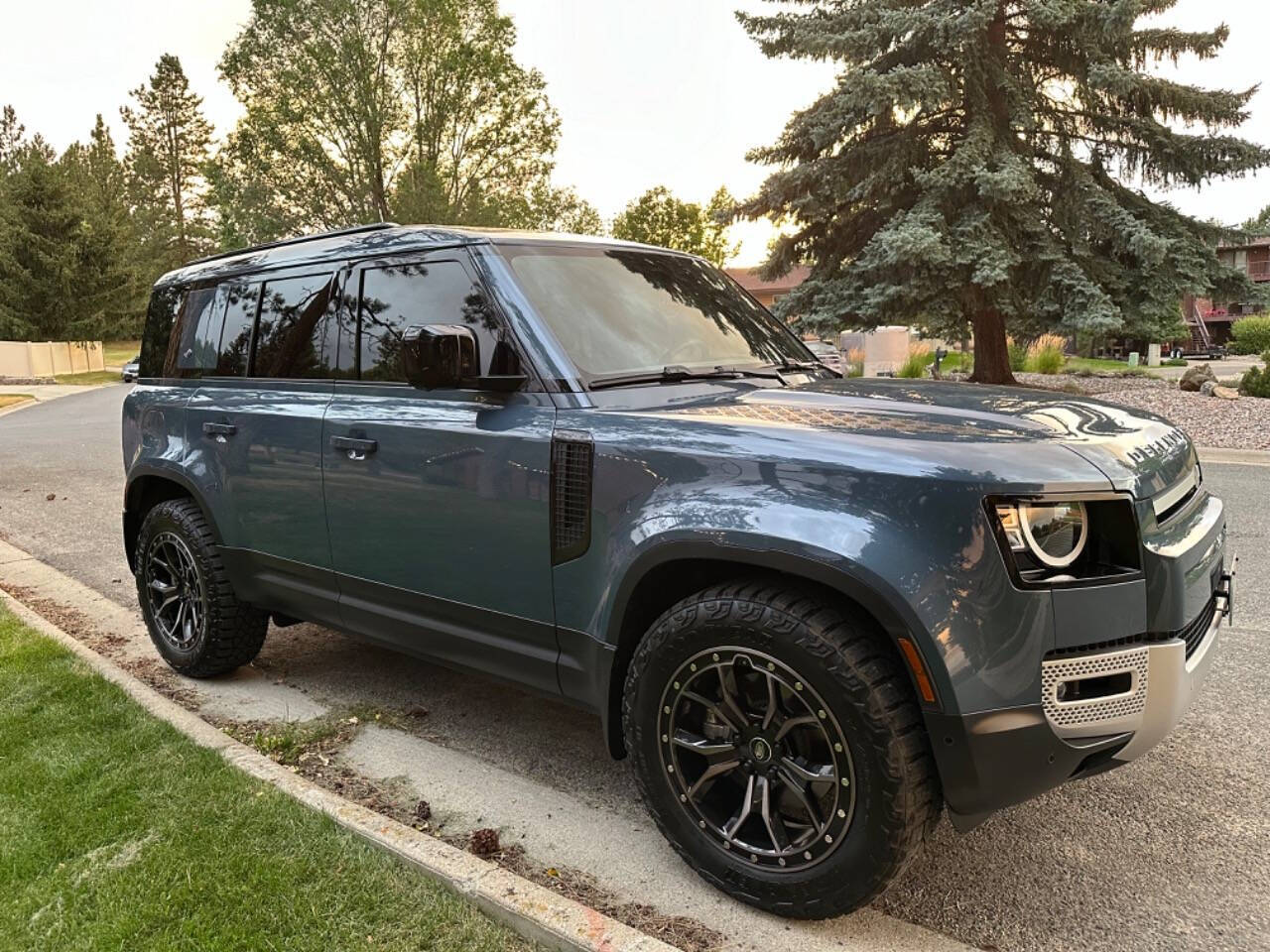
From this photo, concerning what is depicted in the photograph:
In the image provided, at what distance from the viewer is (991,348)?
1547 cm

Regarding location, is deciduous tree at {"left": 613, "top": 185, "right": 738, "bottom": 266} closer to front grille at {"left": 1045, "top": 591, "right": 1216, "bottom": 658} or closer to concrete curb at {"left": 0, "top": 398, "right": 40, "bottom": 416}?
concrete curb at {"left": 0, "top": 398, "right": 40, "bottom": 416}

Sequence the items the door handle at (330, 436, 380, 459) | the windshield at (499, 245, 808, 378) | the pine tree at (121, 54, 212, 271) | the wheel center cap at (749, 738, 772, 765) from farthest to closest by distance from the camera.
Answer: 1. the pine tree at (121, 54, 212, 271)
2. the door handle at (330, 436, 380, 459)
3. the windshield at (499, 245, 808, 378)
4. the wheel center cap at (749, 738, 772, 765)

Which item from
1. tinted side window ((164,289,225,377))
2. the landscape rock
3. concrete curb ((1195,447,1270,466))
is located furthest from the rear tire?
the landscape rock

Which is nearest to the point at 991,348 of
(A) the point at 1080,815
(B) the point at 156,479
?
(A) the point at 1080,815

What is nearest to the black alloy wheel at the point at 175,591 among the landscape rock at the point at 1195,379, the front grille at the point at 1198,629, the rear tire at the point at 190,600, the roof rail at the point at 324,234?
the rear tire at the point at 190,600

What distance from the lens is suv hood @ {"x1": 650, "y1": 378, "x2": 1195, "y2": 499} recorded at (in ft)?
7.59

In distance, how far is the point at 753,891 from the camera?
97.1 inches

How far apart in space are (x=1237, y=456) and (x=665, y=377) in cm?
997

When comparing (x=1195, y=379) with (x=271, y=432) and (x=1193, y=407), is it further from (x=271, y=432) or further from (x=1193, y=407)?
(x=271, y=432)

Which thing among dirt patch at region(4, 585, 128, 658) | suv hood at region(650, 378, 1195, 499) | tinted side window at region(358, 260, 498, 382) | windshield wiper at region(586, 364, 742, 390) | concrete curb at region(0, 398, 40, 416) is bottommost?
concrete curb at region(0, 398, 40, 416)

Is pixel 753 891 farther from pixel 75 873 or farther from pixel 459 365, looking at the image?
pixel 75 873

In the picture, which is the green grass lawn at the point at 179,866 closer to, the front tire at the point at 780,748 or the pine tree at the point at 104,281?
the front tire at the point at 780,748

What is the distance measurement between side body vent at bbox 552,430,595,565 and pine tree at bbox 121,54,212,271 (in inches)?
2853

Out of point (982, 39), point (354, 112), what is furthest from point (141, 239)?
point (982, 39)
